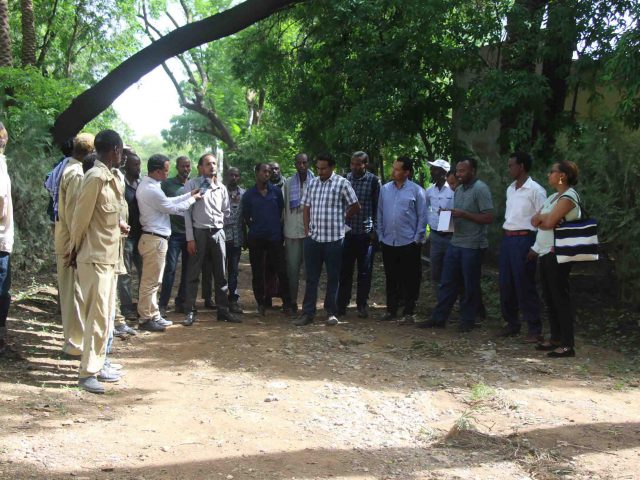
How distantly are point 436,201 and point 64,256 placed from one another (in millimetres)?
5165

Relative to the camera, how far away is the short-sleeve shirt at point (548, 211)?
7113 millimetres

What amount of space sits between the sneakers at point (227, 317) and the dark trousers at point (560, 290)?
3784 millimetres

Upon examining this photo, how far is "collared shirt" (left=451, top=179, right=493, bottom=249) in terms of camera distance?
8383 mm

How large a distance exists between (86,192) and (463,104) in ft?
24.5

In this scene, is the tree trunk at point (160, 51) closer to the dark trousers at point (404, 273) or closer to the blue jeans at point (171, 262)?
the blue jeans at point (171, 262)

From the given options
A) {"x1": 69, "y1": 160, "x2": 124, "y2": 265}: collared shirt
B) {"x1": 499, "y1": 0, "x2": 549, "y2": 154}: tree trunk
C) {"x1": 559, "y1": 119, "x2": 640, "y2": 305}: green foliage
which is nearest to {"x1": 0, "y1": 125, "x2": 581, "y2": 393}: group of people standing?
{"x1": 69, "y1": 160, "x2": 124, "y2": 265}: collared shirt

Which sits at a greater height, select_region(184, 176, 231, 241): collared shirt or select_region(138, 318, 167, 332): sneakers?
select_region(184, 176, 231, 241): collared shirt

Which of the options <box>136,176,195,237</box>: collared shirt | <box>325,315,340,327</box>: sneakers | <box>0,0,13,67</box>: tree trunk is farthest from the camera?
<box>0,0,13,67</box>: tree trunk

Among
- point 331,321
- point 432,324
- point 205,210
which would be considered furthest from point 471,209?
point 205,210

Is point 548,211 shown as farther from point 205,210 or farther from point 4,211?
point 4,211

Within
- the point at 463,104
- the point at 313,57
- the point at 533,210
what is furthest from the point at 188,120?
the point at 533,210

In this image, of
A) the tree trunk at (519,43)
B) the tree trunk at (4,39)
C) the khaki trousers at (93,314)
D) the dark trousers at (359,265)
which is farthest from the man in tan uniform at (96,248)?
the tree trunk at (4,39)

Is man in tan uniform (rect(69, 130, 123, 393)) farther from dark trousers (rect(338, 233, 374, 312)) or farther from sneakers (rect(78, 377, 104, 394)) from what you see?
dark trousers (rect(338, 233, 374, 312))

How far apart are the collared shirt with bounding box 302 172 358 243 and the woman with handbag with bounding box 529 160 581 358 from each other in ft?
7.74
